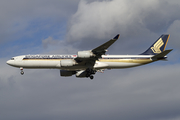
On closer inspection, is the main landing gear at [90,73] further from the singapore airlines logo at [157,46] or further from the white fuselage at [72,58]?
the singapore airlines logo at [157,46]

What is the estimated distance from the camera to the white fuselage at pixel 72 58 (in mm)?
55094

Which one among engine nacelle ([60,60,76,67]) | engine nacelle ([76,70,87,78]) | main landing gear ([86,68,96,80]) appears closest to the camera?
engine nacelle ([60,60,76,67])

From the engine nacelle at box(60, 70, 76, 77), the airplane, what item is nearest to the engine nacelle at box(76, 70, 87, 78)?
the airplane

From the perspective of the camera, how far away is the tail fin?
6162cm

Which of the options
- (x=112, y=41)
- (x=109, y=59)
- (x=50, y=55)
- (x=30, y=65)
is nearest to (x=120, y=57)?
(x=109, y=59)

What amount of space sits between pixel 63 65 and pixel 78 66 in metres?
3.73

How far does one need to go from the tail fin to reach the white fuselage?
12.3 feet

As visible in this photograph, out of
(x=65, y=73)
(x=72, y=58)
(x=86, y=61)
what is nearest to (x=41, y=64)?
(x=72, y=58)

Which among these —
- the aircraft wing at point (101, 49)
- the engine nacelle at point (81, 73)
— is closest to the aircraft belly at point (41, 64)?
the engine nacelle at point (81, 73)

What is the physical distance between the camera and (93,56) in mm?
51812

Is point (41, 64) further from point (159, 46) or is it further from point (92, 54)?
point (159, 46)

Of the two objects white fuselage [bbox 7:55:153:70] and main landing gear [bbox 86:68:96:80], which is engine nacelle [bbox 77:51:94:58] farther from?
main landing gear [bbox 86:68:96:80]

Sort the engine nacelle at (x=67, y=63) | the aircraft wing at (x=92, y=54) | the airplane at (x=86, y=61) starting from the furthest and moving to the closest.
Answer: the airplane at (x=86, y=61) < the engine nacelle at (x=67, y=63) < the aircraft wing at (x=92, y=54)

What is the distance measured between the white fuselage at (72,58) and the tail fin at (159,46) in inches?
148
